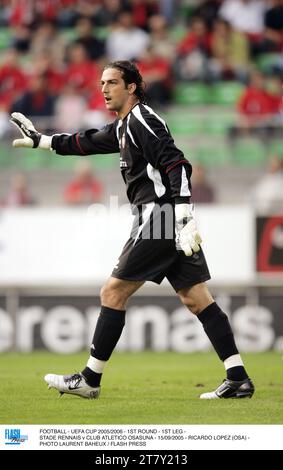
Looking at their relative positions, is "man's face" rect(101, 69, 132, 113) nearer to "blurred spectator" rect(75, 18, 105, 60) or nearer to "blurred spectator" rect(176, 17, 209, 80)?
"blurred spectator" rect(176, 17, 209, 80)

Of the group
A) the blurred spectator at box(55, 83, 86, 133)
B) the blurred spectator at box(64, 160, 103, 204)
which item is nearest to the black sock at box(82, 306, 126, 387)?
the blurred spectator at box(64, 160, 103, 204)

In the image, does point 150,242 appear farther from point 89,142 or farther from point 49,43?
point 49,43

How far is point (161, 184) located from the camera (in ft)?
26.5

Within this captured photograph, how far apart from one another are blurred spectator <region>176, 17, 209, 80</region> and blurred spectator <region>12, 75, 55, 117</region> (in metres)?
2.31

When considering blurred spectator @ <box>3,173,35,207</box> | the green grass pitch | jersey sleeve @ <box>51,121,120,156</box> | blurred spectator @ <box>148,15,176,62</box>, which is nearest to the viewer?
the green grass pitch

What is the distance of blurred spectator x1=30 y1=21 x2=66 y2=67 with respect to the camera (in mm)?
18828

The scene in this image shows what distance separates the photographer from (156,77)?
675 inches

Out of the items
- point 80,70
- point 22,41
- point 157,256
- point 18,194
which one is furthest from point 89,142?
point 22,41

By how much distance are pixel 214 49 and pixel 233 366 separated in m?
11.2

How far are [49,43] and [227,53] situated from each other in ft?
10.5

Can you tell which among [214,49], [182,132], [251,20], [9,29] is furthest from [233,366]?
[9,29]

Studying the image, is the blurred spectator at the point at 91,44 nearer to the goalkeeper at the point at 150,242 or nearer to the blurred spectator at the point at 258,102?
the blurred spectator at the point at 258,102
